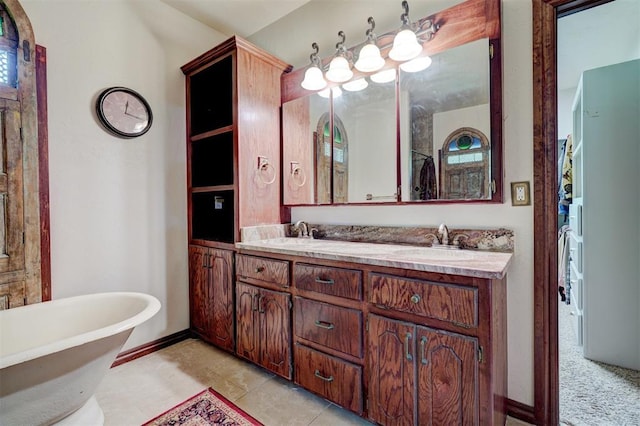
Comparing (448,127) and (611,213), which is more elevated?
(448,127)

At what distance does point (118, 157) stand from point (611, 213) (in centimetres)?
340

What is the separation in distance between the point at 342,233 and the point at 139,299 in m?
1.33

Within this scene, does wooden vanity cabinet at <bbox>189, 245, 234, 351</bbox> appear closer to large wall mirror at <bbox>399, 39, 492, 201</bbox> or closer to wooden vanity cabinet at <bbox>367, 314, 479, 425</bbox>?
wooden vanity cabinet at <bbox>367, 314, 479, 425</bbox>

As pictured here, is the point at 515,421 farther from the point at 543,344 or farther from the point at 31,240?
the point at 31,240

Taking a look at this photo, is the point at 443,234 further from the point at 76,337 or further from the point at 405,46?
the point at 76,337

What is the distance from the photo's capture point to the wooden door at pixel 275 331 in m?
1.74

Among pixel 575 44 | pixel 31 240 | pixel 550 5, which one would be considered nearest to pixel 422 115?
pixel 550 5

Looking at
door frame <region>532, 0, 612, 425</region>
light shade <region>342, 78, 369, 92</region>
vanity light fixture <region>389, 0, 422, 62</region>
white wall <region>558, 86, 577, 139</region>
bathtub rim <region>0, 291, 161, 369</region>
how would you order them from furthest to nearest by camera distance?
white wall <region>558, 86, 577, 139</region> < light shade <region>342, 78, 369, 92</region> < vanity light fixture <region>389, 0, 422, 62</region> < door frame <region>532, 0, 612, 425</region> < bathtub rim <region>0, 291, 161, 369</region>

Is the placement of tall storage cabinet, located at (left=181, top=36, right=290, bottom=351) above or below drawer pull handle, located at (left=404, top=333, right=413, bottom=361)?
above

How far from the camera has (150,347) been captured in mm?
2273

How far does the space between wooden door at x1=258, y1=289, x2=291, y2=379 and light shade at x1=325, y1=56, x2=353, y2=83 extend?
1.46 metres

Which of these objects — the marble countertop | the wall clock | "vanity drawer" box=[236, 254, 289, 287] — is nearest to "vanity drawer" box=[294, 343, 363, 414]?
"vanity drawer" box=[236, 254, 289, 287]

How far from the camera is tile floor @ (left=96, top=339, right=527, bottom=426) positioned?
1566 mm

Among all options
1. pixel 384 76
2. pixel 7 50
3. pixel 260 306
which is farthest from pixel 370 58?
pixel 7 50
